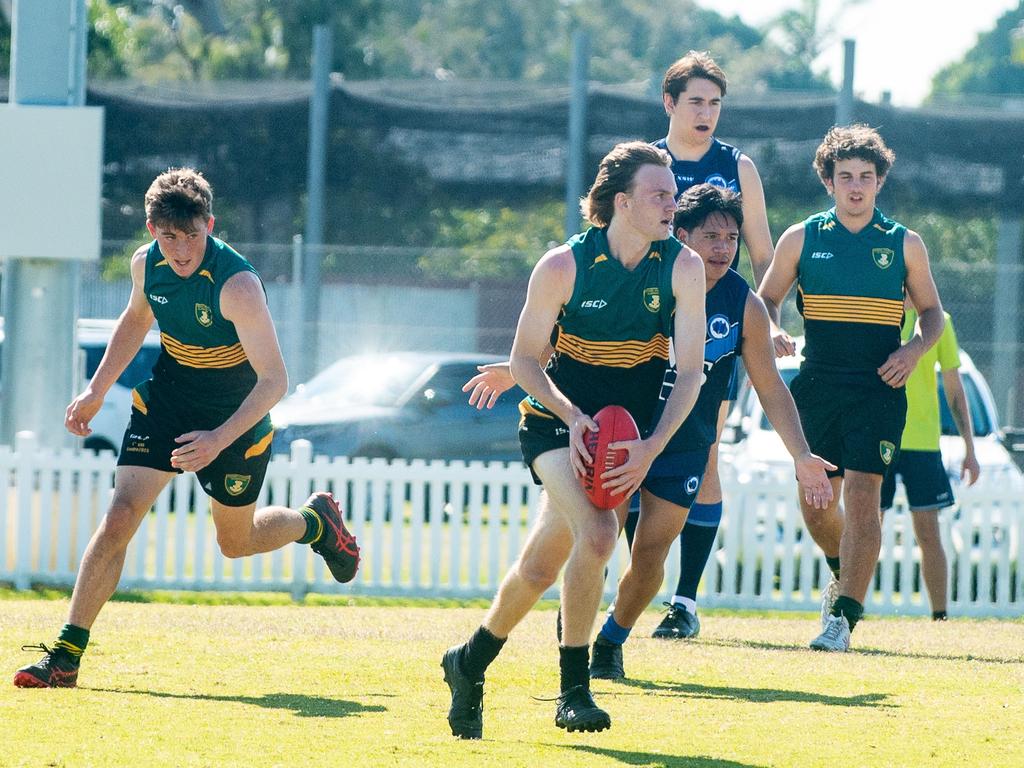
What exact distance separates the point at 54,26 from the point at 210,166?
22.4 feet

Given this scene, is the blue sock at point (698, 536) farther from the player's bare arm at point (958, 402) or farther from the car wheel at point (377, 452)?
the car wheel at point (377, 452)

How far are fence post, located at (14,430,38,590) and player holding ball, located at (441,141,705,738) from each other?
6.53 m

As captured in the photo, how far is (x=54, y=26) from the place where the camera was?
11500 mm

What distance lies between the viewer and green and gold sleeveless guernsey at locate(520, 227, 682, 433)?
18.4ft

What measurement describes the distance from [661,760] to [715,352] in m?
2.16

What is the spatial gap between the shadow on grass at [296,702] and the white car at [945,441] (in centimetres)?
626

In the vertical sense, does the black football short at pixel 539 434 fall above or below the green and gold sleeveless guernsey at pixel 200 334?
below

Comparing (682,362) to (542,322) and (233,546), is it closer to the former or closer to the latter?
(542,322)

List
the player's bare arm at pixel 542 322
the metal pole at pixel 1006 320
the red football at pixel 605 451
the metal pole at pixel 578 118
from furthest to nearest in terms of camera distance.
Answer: the metal pole at pixel 1006 320 → the metal pole at pixel 578 118 → the player's bare arm at pixel 542 322 → the red football at pixel 605 451

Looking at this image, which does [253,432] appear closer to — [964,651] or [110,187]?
[964,651]

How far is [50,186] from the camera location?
1177cm

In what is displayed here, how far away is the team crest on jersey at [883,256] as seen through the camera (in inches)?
302

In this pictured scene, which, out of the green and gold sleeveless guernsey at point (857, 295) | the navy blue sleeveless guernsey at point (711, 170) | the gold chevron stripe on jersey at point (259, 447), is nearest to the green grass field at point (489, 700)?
the gold chevron stripe on jersey at point (259, 447)

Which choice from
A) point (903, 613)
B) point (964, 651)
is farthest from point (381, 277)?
point (964, 651)
